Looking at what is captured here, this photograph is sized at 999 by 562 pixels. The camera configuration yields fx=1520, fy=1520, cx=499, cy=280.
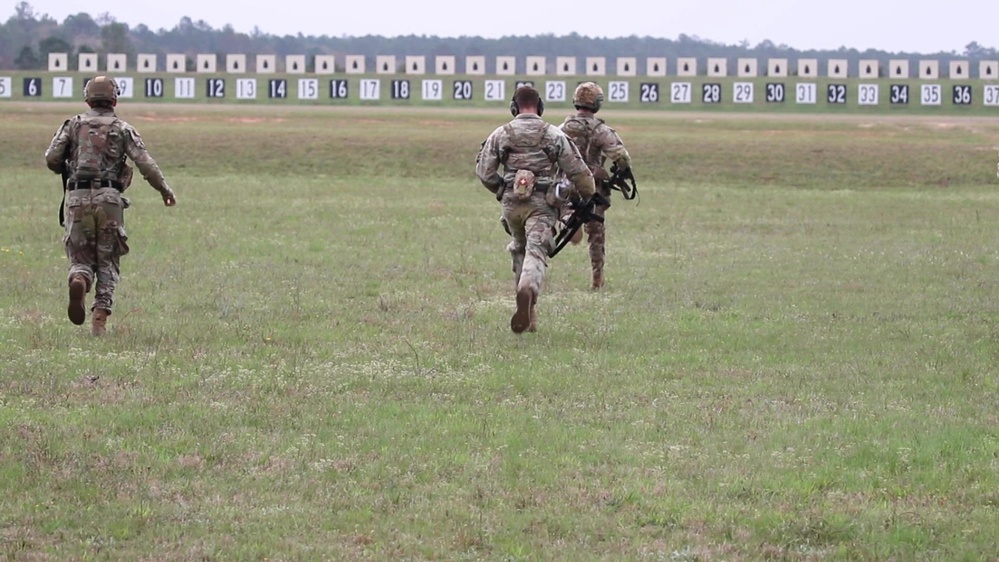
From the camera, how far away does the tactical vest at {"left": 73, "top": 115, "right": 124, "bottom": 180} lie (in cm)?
1238

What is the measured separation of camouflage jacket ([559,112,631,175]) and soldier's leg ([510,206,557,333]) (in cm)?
222

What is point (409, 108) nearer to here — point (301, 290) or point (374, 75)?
point (374, 75)

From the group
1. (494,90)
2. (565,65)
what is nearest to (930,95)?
(494,90)

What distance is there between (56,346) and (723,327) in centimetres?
593

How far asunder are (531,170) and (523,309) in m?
1.25

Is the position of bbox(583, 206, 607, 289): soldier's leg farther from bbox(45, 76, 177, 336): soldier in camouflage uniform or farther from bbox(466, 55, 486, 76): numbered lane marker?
bbox(466, 55, 486, 76): numbered lane marker

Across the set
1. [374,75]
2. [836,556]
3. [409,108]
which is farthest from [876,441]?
[374,75]

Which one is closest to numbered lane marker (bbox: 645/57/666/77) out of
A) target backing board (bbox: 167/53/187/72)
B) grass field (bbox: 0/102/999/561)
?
target backing board (bbox: 167/53/187/72)

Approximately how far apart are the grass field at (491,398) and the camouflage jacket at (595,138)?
1545mm

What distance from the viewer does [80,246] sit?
12.6 metres

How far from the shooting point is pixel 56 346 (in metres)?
11.9

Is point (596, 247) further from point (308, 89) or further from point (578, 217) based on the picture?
point (308, 89)

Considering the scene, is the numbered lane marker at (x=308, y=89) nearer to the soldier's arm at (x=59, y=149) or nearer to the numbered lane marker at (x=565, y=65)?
the numbered lane marker at (x=565, y=65)

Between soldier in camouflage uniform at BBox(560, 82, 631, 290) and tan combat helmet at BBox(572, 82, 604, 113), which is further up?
tan combat helmet at BBox(572, 82, 604, 113)
